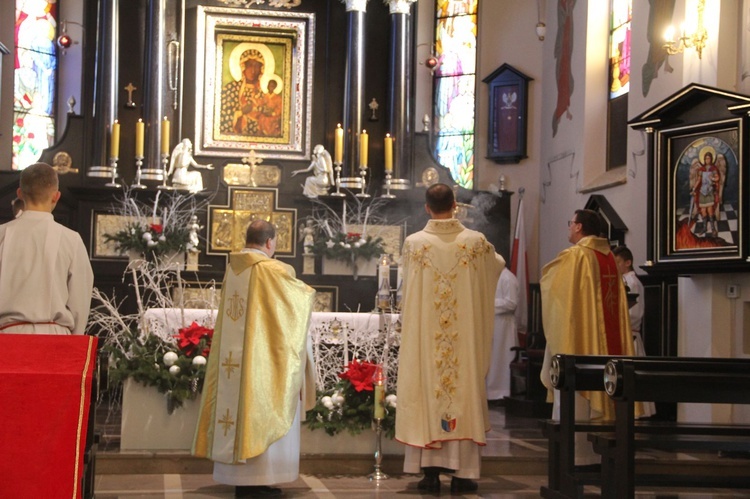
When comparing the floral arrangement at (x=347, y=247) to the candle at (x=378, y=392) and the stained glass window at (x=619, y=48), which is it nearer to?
the stained glass window at (x=619, y=48)

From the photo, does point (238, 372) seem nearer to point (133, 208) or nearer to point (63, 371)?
point (63, 371)

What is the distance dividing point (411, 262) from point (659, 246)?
2778mm

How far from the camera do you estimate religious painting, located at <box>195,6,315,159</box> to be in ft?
44.3

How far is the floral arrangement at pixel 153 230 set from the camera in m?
11.5

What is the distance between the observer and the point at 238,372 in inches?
262

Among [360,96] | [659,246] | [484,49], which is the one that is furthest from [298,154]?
[659,246]

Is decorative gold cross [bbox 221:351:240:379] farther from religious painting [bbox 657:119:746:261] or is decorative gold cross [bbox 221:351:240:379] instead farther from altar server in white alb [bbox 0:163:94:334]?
religious painting [bbox 657:119:746:261]

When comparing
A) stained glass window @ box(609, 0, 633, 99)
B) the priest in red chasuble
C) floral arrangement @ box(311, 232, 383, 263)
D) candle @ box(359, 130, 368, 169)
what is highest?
stained glass window @ box(609, 0, 633, 99)

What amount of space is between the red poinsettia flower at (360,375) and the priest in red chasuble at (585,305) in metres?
1.15

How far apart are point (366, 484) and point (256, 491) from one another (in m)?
0.73

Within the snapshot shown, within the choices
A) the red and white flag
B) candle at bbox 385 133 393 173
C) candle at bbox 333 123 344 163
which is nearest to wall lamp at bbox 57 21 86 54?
candle at bbox 333 123 344 163

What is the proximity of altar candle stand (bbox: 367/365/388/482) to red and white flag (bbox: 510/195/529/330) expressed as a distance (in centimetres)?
651

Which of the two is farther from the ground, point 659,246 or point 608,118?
point 608,118

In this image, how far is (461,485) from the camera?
21.9 feet
